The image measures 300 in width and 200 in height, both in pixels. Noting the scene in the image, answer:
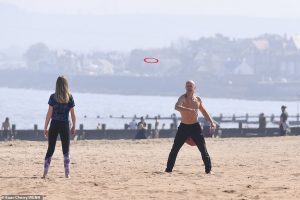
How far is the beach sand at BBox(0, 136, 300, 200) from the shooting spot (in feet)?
38.7

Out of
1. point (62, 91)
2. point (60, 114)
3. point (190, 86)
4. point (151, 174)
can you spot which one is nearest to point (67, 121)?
point (60, 114)

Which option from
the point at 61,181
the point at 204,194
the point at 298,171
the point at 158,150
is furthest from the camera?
the point at 158,150

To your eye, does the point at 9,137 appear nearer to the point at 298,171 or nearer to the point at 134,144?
the point at 134,144

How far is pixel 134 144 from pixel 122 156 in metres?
5.13

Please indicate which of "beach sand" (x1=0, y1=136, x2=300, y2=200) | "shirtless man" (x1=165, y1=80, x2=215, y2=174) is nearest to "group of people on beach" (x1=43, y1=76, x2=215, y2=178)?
"shirtless man" (x1=165, y1=80, x2=215, y2=174)

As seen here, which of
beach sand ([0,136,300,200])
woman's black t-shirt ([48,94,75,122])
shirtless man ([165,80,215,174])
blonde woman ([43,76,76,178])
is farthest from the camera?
shirtless man ([165,80,215,174])

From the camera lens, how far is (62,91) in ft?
42.9

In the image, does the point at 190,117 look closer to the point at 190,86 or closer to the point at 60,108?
the point at 190,86

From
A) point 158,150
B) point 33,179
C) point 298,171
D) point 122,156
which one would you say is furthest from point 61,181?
point 158,150

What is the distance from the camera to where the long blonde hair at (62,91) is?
12.9 meters

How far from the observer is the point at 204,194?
11703 millimetres

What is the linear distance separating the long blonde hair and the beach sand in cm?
105

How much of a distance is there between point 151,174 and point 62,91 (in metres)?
1.94

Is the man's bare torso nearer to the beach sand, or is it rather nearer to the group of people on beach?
the group of people on beach
